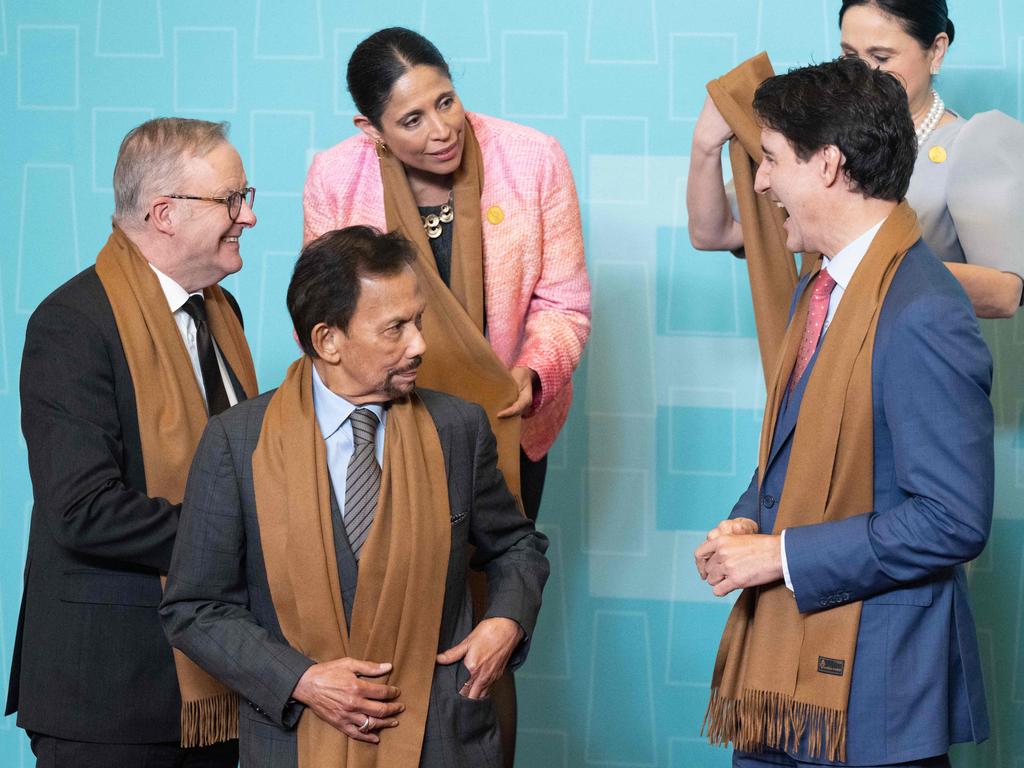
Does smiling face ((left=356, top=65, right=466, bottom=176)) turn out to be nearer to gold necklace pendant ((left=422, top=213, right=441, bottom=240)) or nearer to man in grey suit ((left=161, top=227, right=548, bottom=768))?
gold necklace pendant ((left=422, top=213, right=441, bottom=240))

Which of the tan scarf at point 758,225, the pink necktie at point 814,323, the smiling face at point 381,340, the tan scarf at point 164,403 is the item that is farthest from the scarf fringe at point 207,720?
the tan scarf at point 758,225

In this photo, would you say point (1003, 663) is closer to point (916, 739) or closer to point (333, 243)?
point (916, 739)

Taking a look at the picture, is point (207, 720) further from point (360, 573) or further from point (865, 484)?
point (865, 484)

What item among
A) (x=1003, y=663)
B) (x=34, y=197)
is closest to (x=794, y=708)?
(x=1003, y=663)

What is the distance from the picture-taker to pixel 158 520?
2.14 metres

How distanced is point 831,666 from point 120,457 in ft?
3.84

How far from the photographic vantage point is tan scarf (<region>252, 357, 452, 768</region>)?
195 centimetres

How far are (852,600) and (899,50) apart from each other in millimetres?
1168

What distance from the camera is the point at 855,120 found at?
192cm

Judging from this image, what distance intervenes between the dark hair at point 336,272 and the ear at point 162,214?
→ 0.37 m

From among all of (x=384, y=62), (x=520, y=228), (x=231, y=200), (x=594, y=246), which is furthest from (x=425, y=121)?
(x=594, y=246)

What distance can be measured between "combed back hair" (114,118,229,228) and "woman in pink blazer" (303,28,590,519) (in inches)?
Result: 15.6

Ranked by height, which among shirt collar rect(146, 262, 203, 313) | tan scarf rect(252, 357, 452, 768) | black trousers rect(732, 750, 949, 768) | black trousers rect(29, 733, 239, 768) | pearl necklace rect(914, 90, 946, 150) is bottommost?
black trousers rect(29, 733, 239, 768)

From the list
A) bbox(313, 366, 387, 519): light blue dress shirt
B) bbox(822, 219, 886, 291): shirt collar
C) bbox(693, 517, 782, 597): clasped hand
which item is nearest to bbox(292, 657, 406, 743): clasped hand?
bbox(313, 366, 387, 519): light blue dress shirt
